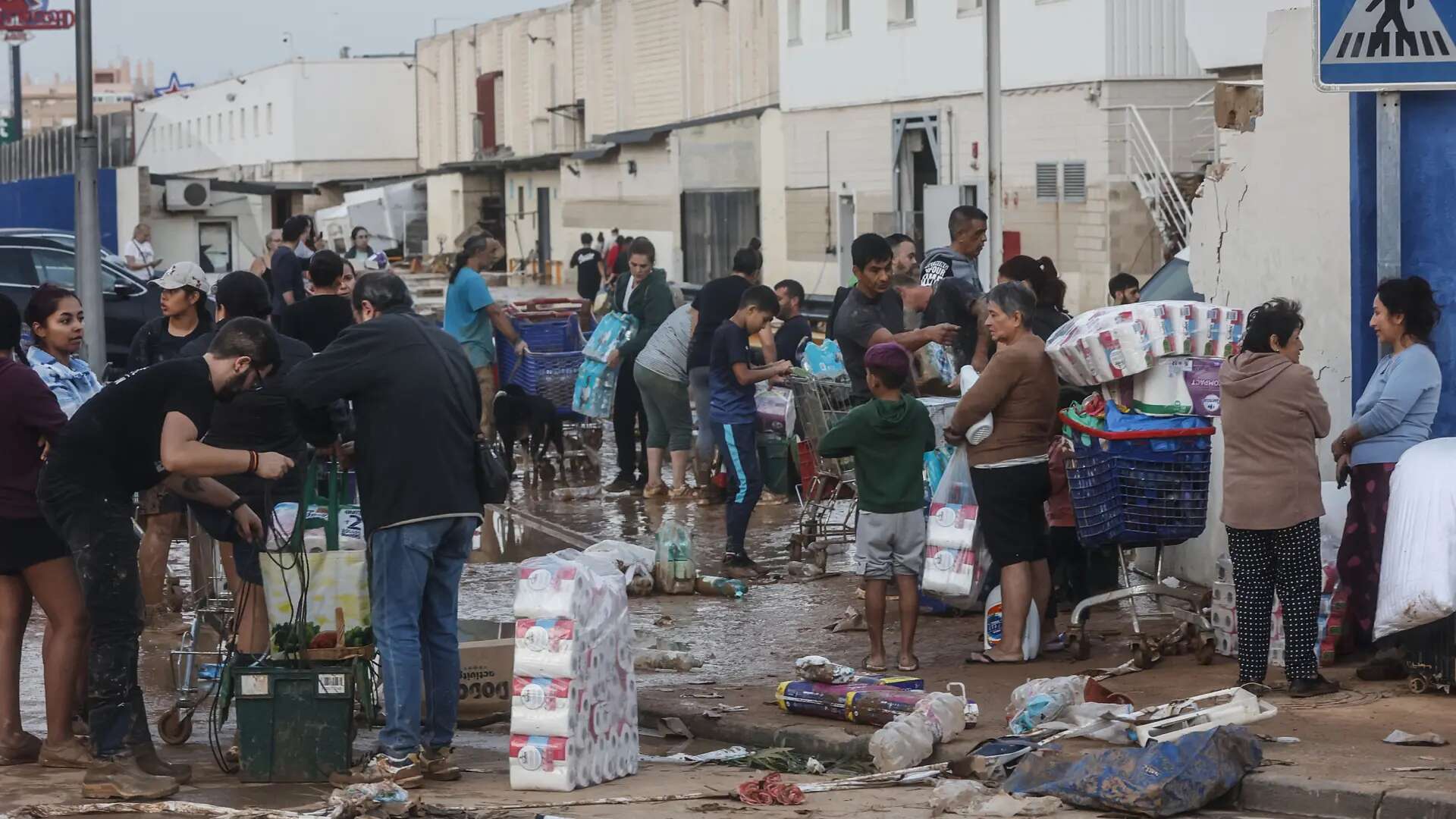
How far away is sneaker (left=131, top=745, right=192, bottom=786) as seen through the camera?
287 inches

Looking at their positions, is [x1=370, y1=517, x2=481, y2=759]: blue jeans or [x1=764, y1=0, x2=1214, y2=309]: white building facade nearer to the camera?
[x1=370, y1=517, x2=481, y2=759]: blue jeans

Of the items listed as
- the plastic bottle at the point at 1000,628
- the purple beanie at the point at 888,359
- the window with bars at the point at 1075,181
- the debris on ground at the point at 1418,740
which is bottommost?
the debris on ground at the point at 1418,740

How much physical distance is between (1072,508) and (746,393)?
3.31m

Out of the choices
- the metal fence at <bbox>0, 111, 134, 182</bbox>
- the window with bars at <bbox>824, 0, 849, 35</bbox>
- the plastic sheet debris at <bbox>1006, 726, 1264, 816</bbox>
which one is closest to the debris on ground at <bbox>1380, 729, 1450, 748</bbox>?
the plastic sheet debris at <bbox>1006, 726, 1264, 816</bbox>

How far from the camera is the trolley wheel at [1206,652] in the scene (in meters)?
9.12

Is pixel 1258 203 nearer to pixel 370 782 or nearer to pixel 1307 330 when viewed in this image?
pixel 1307 330

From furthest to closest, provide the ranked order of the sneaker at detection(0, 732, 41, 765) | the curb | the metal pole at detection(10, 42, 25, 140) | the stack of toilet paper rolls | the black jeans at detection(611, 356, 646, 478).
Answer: the metal pole at detection(10, 42, 25, 140) < the black jeans at detection(611, 356, 646, 478) < the sneaker at detection(0, 732, 41, 765) < the stack of toilet paper rolls < the curb

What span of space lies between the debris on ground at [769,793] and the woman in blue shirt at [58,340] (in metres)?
3.82

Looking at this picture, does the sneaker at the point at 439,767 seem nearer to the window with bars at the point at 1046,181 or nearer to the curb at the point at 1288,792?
the curb at the point at 1288,792

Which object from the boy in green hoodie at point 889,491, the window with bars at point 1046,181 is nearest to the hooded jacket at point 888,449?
the boy in green hoodie at point 889,491

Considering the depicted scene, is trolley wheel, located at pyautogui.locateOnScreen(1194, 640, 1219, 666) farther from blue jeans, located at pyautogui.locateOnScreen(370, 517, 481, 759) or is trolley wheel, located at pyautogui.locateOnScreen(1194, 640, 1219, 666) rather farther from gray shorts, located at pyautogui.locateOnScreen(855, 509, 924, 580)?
blue jeans, located at pyautogui.locateOnScreen(370, 517, 481, 759)

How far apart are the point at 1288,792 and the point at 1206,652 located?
2354 millimetres

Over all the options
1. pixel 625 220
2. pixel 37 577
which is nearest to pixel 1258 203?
pixel 37 577

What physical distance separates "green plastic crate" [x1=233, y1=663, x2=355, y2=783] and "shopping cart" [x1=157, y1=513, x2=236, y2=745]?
0.59 metres
